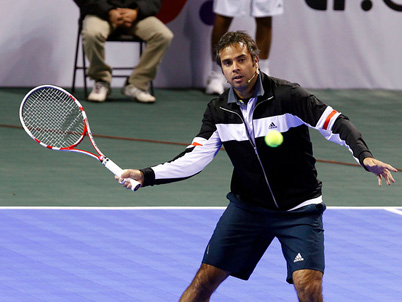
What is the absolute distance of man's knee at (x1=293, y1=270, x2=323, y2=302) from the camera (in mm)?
4504

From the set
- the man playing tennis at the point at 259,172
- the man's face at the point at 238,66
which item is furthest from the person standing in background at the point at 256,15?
the man's face at the point at 238,66

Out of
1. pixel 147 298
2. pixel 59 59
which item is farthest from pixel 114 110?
pixel 147 298

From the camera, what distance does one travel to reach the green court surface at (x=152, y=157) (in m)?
8.24

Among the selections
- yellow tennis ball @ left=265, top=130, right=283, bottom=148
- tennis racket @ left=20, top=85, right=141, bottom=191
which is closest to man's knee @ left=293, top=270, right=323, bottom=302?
yellow tennis ball @ left=265, top=130, right=283, bottom=148

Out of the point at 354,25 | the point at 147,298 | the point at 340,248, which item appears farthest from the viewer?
the point at 354,25

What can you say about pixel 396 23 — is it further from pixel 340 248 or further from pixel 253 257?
pixel 253 257

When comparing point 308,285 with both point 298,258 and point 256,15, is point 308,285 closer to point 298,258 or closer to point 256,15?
point 298,258

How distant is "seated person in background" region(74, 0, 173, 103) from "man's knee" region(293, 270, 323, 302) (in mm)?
7725

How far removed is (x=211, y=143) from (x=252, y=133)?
27 cm

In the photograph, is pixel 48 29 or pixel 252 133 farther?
pixel 48 29

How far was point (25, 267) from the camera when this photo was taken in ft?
20.3

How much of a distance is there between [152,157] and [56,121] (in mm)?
3887

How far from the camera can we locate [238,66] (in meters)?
4.63

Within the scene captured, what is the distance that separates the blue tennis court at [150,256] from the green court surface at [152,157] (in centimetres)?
39
